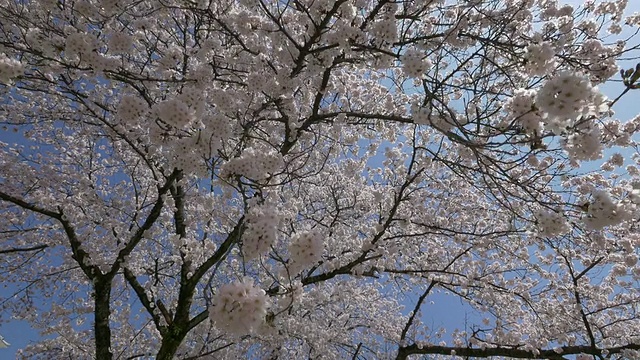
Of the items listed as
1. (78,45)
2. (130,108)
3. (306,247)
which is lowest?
(306,247)

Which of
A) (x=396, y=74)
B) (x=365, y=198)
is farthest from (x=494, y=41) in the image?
(x=365, y=198)

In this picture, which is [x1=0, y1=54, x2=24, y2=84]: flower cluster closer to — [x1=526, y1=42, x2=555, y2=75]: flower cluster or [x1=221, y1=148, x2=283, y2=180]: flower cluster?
[x1=221, y1=148, x2=283, y2=180]: flower cluster

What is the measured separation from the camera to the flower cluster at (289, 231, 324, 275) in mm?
2494

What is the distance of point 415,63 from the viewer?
3383mm

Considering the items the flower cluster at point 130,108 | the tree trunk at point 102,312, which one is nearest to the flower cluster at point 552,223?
the flower cluster at point 130,108

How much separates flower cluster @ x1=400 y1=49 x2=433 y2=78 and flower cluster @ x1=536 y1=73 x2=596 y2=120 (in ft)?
4.27

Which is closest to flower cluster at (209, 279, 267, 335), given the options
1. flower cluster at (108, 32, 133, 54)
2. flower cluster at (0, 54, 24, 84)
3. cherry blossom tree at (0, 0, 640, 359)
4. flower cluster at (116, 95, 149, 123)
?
cherry blossom tree at (0, 0, 640, 359)

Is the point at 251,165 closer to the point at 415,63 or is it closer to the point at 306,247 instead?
the point at 306,247

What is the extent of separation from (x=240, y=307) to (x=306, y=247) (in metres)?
0.58

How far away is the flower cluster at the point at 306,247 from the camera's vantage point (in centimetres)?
249

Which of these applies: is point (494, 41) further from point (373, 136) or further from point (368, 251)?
point (373, 136)

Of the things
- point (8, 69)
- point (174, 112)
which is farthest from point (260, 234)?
point (8, 69)

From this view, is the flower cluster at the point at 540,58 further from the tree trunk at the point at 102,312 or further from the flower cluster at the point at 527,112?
the tree trunk at the point at 102,312

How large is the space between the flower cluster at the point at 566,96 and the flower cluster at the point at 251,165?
2.05m
